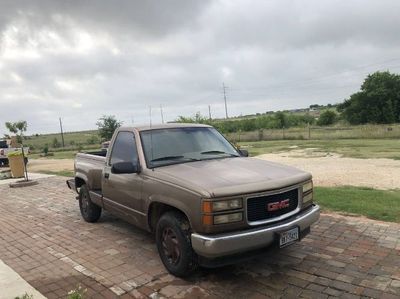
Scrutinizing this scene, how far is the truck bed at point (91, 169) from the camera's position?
686 cm

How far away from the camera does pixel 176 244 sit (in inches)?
177

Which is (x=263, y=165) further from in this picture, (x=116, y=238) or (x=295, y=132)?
(x=295, y=132)

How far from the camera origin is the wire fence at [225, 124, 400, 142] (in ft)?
106

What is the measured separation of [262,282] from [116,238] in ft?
9.05

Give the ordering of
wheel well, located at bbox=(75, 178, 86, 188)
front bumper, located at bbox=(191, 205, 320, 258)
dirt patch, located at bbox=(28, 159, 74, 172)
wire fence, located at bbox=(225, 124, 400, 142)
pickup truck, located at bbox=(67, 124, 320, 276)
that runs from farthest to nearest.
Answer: wire fence, located at bbox=(225, 124, 400, 142) → dirt patch, located at bbox=(28, 159, 74, 172) → wheel well, located at bbox=(75, 178, 86, 188) → pickup truck, located at bbox=(67, 124, 320, 276) → front bumper, located at bbox=(191, 205, 320, 258)

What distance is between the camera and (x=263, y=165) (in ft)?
16.3

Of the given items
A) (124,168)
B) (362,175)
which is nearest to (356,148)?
(362,175)

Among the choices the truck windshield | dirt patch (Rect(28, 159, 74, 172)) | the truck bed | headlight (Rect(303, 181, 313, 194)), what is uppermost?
the truck windshield

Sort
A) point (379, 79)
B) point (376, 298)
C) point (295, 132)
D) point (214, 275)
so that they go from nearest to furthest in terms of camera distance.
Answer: point (376, 298) < point (214, 275) < point (295, 132) < point (379, 79)

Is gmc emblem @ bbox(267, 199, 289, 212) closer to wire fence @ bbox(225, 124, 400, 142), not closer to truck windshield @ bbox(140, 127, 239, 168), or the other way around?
truck windshield @ bbox(140, 127, 239, 168)

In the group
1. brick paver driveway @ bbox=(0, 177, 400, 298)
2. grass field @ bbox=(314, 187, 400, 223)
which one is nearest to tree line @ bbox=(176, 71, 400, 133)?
grass field @ bbox=(314, 187, 400, 223)

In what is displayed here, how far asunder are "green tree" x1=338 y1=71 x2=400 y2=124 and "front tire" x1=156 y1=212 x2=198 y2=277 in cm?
5811

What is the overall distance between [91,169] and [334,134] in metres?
31.1

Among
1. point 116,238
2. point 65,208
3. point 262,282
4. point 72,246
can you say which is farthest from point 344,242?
point 65,208
